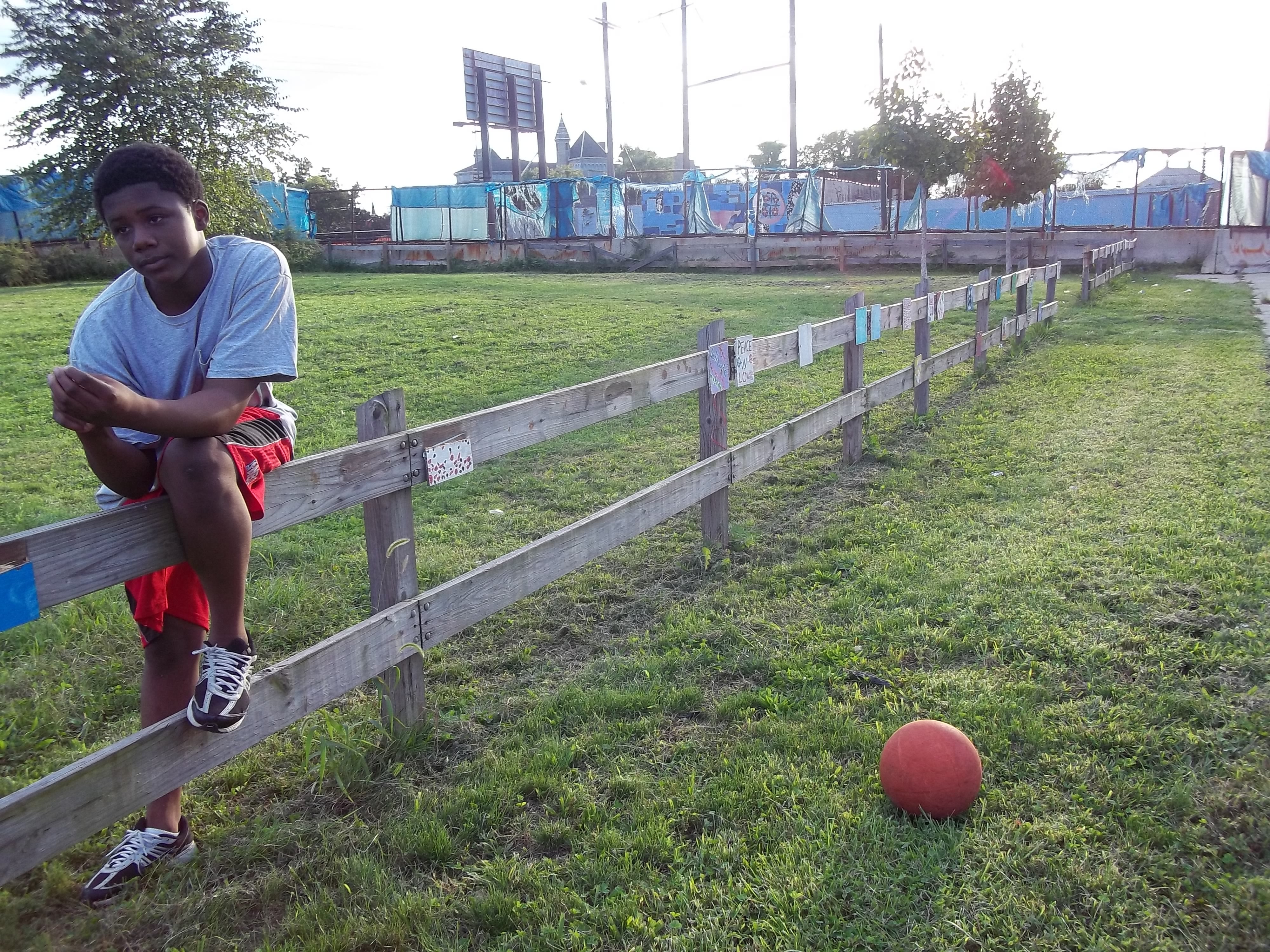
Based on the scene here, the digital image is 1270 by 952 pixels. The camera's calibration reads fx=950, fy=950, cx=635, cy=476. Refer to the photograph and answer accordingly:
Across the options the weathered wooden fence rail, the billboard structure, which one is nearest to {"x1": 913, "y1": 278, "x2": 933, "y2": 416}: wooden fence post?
the weathered wooden fence rail

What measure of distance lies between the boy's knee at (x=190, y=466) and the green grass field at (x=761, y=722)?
115cm

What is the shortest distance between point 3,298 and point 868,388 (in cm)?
1973

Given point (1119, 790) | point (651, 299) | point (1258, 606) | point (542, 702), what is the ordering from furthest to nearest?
point (651, 299)
point (1258, 606)
point (542, 702)
point (1119, 790)

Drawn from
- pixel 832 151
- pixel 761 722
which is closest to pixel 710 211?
pixel 761 722

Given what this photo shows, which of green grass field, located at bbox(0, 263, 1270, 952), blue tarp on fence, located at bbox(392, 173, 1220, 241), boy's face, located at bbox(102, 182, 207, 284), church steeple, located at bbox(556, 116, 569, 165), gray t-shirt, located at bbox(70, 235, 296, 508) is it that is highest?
church steeple, located at bbox(556, 116, 569, 165)

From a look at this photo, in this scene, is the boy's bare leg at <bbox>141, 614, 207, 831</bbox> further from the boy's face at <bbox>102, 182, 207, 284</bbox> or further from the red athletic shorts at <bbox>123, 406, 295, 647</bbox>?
the boy's face at <bbox>102, 182, 207, 284</bbox>

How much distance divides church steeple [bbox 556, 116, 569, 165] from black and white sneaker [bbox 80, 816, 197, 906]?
110 m

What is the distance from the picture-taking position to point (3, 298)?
19734 mm

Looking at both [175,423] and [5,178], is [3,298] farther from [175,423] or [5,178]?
[175,423]

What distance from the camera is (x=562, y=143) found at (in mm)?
108750

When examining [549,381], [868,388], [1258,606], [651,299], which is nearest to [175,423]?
[1258,606]

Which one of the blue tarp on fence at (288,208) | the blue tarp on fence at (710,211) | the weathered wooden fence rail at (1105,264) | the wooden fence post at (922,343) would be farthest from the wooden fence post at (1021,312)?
the blue tarp on fence at (288,208)

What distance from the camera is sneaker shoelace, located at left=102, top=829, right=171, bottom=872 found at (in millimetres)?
2664

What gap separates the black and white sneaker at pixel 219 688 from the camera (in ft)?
8.14
